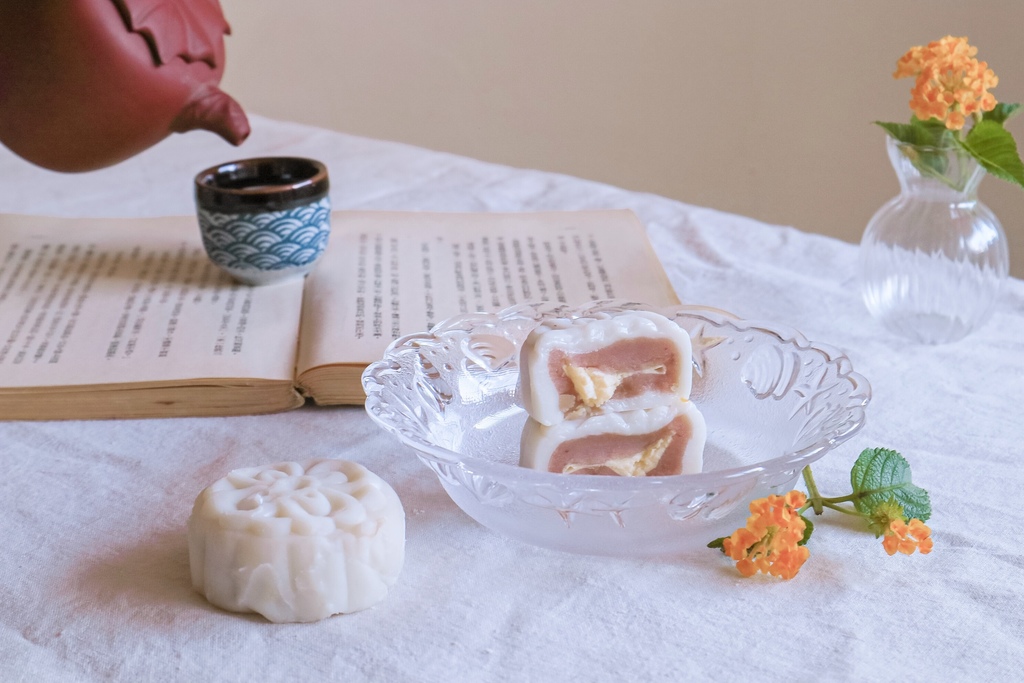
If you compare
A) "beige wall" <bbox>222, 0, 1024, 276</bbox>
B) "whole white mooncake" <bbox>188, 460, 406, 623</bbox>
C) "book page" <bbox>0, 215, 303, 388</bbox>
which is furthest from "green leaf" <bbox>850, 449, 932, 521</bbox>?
"beige wall" <bbox>222, 0, 1024, 276</bbox>

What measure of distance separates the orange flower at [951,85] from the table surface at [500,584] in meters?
0.17

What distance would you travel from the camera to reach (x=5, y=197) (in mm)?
1036

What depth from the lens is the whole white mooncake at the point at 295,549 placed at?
1.40 ft

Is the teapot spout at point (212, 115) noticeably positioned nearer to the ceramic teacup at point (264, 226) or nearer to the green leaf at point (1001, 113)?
the ceramic teacup at point (264, 226)

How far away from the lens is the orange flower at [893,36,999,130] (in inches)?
25.8

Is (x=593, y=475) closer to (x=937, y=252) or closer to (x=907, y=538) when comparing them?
(x=907, y=538)

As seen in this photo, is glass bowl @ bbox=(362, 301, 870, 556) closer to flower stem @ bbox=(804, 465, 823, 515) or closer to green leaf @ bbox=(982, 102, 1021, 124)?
flower stem @ bbox=(804, 465, 823, 515)

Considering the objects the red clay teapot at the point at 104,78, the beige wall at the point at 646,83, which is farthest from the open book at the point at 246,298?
the beige wall at the point at 646,83

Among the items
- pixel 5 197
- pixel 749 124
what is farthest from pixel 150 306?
pixel 749 124

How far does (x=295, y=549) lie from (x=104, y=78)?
43 centimetres

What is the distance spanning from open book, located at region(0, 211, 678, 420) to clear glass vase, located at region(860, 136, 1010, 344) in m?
0.17

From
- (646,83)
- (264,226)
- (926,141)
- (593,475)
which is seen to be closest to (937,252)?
(926,141)

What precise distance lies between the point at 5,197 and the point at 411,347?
2.13 feet

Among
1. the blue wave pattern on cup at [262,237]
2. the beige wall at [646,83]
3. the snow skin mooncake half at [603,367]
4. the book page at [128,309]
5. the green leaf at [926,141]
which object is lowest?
the beige wall at [646,83]
